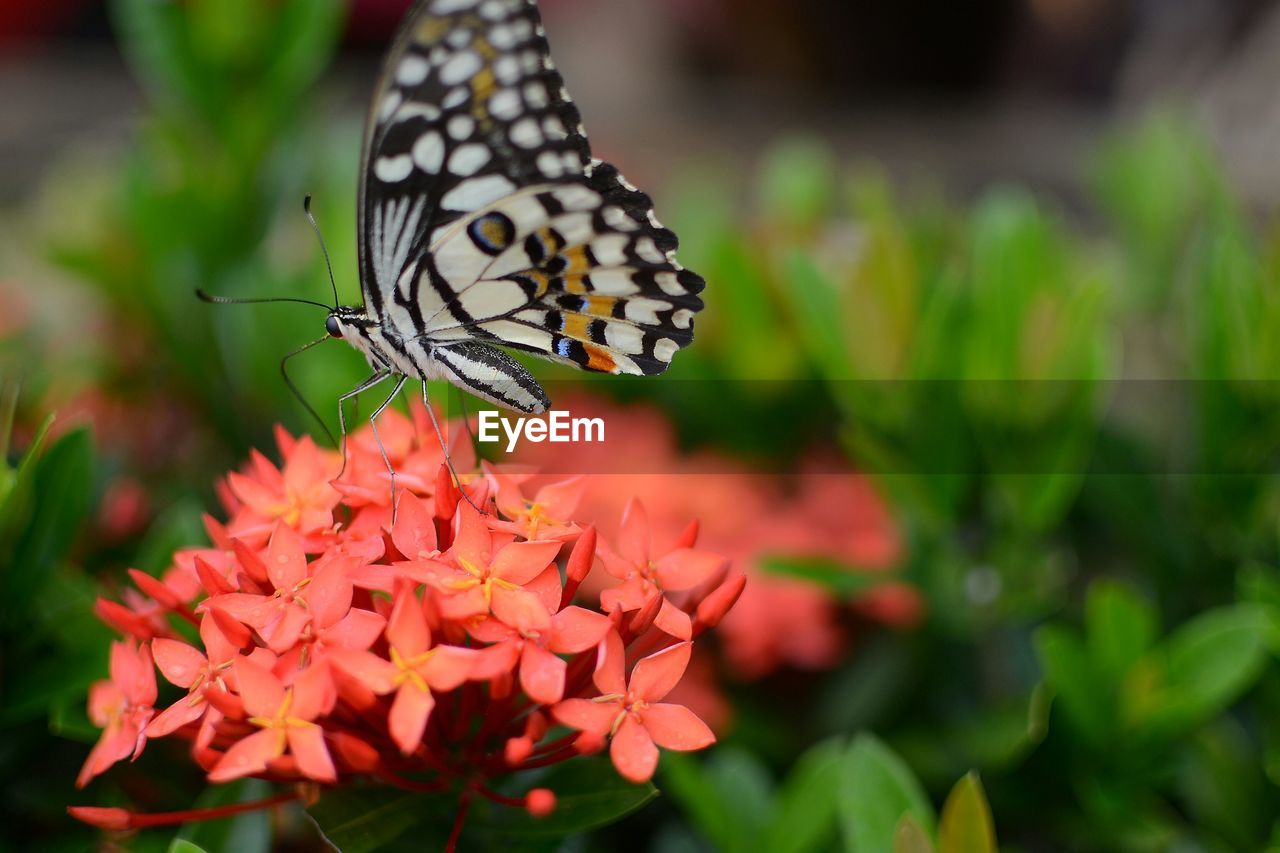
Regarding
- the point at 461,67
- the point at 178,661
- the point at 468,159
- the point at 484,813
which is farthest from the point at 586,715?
the point at 461,67

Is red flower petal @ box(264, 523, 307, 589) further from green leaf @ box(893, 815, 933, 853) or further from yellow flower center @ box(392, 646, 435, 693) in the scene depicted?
green leaf @ box(893, 815, 933, 853)

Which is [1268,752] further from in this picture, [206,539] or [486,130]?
[206,539]

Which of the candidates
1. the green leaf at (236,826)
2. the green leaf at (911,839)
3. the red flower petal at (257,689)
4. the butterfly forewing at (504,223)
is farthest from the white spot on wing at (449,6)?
the green leaf at (911,839)

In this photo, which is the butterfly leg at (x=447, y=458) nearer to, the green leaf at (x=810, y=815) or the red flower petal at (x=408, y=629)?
the red flower petal at (x=408, y=629)

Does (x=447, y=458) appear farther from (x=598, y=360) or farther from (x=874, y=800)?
(x=874, y=800)

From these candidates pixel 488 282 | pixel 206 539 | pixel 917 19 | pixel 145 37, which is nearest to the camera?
pixel 488 282

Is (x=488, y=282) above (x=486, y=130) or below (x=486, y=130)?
below

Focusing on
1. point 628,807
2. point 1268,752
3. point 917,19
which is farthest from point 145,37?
point 917,19
